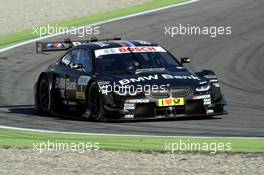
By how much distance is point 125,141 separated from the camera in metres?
11.3

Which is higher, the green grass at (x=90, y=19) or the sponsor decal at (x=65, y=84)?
the green grass at (x=90, y=19)

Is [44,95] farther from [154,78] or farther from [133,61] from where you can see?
[154,78]

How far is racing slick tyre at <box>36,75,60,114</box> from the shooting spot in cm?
1528

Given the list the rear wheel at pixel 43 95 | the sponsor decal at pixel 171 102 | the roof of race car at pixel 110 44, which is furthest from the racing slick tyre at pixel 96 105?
the rear wheel at pixel 43 95

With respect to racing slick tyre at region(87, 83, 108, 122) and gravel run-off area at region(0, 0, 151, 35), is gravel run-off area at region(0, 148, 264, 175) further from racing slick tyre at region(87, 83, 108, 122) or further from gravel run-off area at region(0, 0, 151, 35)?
gravel run-off area at region(0, 0, 151, 35)

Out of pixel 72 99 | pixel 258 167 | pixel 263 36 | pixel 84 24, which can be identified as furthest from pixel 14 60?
pixel 258 167

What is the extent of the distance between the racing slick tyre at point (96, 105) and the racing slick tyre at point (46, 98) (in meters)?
1.49

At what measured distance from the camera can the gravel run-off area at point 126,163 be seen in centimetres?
892

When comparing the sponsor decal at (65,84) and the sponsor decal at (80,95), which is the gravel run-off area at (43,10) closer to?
the sponsor decal at (65,84)

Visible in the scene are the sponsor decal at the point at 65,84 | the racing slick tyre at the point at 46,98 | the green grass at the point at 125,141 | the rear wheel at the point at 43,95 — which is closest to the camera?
the green grass at the point at 125,141

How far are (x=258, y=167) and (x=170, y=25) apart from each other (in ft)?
53.6

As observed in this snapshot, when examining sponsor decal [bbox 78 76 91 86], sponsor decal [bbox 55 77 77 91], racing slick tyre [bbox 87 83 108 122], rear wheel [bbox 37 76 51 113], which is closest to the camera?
racing slick tyre [bbox 87 83 108 122]

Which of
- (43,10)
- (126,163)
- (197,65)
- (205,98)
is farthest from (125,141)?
(43,10)

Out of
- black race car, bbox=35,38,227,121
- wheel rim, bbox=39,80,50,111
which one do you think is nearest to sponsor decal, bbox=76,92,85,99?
black race car, bbox=35,38,227,121
